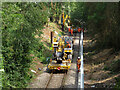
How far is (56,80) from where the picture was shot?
65.8 ft

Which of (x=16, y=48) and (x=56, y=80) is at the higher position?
(x=16, y=48)

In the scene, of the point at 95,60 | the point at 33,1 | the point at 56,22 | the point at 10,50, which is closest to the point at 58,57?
the point at 95,60

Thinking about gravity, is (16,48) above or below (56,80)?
above

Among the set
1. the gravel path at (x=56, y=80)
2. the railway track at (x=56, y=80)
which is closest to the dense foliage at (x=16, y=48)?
the gravel path at (x=56, y=80)

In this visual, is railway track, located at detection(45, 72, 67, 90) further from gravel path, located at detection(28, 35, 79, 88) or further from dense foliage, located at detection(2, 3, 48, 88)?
dense foliage, located at detection(2, 3, 48, 88)

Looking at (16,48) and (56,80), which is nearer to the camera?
(16,48)

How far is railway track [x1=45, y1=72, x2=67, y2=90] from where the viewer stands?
60.8 ft

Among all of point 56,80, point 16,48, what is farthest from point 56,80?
point 16,48

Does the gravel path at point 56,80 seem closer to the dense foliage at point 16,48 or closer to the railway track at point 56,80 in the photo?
the railway track at point 56,80

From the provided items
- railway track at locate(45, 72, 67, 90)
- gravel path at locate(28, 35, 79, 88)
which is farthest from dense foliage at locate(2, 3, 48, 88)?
railway track at locate(45, 72, 67, 90)

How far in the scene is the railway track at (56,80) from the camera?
60.8ft

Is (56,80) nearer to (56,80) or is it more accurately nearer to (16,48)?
(56,80)

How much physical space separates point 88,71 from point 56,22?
26694 mm

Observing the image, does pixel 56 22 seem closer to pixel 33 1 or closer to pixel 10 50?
pixel 33 1
